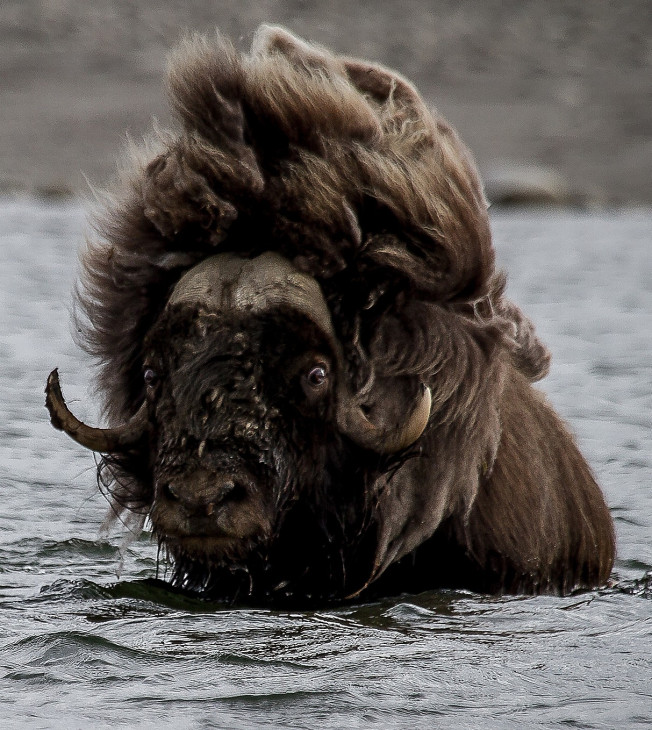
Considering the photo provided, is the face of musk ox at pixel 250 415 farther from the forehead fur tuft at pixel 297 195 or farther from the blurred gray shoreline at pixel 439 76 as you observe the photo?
the blurred gray shoreline at pixel 439 76

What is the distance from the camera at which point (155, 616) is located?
152 inches

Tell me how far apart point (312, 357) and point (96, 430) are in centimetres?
62

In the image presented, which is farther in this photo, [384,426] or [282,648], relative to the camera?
[384,426]

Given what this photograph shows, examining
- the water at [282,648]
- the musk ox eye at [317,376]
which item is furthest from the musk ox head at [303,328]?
the water at [282,648]

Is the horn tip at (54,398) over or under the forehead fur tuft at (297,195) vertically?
under

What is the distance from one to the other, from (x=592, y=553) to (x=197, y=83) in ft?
5.44

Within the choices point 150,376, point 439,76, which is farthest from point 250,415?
point 439,76

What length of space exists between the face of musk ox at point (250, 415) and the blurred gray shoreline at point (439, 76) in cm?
1603

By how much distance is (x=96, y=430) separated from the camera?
3850mm

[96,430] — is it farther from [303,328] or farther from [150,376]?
[303,328]

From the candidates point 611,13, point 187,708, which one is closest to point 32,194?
point 611,13

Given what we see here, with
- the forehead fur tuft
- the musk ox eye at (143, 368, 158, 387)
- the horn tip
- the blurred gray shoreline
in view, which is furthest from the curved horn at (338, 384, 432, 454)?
the blurred gray shoreline

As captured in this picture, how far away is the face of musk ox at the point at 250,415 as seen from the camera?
346 centimetres

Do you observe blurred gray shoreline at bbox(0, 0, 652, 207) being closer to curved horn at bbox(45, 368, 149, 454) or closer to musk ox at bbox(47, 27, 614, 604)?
musk ox at bbox(47, 27, 614, 604)
